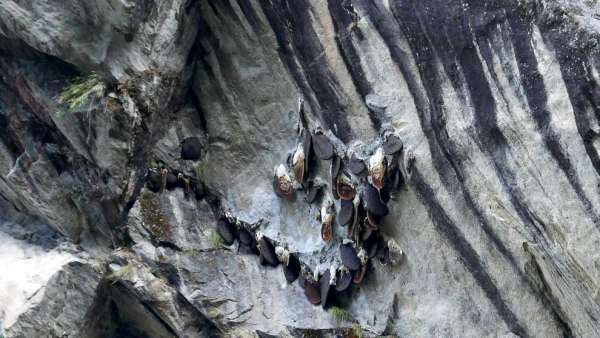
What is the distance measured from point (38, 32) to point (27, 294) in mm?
3531

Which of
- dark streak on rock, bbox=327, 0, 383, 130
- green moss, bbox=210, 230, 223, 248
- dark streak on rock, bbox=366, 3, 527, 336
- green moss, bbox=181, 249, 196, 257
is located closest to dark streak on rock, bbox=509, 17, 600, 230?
dark streak on rock, bbox=366, 3, 527, 336

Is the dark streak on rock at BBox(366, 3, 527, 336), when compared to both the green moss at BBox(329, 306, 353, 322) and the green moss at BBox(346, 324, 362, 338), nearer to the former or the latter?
the green moss at BBox(346, 324, 362, 338)

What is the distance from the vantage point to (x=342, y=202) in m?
Answer: 8.41

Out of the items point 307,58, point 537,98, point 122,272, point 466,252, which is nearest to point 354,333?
point 466,252

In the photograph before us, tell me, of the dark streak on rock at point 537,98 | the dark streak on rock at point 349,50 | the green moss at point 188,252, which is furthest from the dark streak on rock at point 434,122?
the green moss at point 188,252

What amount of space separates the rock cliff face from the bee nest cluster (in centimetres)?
9

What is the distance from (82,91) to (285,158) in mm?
2852

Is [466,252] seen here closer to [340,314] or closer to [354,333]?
[354,333]

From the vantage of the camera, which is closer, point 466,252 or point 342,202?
point 466,252

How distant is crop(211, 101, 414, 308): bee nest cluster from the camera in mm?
8023

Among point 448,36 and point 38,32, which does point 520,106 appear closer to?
point 448,36

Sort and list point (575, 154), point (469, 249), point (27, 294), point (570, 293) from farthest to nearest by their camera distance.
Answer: point (27, 294) → point (469, 249) → point (570, 293) → point (575, 154)

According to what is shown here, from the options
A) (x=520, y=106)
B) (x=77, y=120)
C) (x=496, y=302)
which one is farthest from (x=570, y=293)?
(x=77, y=120)

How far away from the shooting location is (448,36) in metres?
7.34
